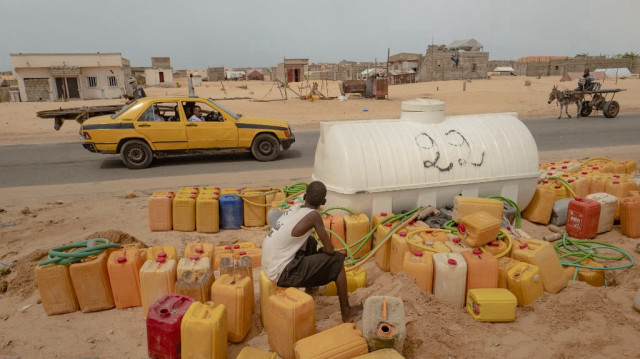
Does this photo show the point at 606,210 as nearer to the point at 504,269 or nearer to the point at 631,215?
the point at 631,215

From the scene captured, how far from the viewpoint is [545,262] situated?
14.7ft

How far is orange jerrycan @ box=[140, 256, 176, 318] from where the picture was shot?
13.5ft

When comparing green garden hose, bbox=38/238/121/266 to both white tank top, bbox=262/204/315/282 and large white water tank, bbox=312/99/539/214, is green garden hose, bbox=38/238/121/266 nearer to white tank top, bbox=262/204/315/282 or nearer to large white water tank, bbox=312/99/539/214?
white tank top, bbox=262/204/315/282

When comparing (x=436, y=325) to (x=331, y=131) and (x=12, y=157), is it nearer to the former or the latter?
(x=331, y=131)

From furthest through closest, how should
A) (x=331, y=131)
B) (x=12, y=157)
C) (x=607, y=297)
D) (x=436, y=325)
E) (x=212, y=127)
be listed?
1. (x=12, y=157)
2. (x=212, y=127)
3. (x=331, y=131)
4. (x=607, y=297)
5. (x=436, y=325)

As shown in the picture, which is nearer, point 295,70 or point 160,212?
point 160,212

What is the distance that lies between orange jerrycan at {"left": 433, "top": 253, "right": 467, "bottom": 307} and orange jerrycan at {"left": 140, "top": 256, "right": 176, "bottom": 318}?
268cm

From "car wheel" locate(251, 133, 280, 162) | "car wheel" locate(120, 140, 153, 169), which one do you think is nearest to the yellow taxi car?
"car wheel" locate(120, 140, 153, 169)

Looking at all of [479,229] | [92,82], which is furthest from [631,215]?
[92,82]

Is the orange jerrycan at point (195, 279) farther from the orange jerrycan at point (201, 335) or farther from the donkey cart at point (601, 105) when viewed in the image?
the donkey cart at point (601, 105)

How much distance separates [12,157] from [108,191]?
6.11 metres

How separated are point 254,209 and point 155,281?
2.79 m

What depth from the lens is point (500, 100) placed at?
2611 centimetres

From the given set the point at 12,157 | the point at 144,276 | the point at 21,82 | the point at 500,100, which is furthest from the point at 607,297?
the point at 21,82
